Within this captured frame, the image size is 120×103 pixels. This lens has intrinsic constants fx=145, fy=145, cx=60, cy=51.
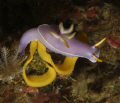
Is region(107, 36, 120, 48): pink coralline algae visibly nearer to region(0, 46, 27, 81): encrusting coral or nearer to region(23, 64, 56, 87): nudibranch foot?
region(23, 64, 56, 87): nudibranch foot

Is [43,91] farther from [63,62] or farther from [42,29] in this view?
[42,29]

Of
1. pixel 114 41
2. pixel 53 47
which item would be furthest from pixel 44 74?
pixel 114 41

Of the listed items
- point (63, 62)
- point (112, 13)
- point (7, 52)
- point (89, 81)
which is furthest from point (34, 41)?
point (89, 81)

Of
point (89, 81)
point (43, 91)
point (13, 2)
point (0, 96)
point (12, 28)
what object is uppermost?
point (13, 2)

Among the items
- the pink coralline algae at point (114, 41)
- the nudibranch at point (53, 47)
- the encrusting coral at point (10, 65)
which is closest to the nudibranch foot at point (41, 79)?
the nudibranch at point (53, 47)

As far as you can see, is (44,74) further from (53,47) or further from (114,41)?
(114,41)

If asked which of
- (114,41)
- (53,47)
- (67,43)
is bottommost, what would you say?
(114,41)
